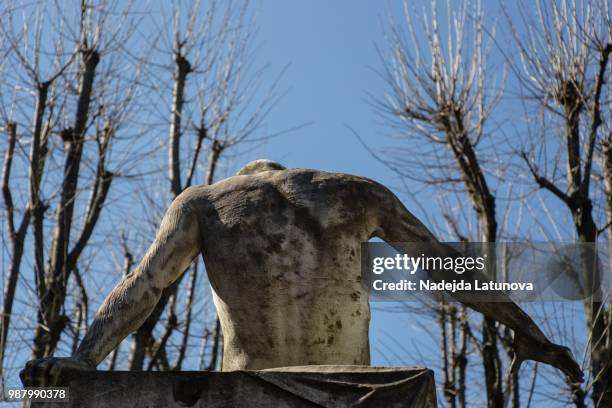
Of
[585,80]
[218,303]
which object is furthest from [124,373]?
[585,80]

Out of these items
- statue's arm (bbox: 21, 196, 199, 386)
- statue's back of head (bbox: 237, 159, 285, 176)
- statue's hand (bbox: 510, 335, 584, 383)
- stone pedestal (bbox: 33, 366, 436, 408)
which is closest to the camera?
stone pedestal (bbox: 33, 366, 436, 408)

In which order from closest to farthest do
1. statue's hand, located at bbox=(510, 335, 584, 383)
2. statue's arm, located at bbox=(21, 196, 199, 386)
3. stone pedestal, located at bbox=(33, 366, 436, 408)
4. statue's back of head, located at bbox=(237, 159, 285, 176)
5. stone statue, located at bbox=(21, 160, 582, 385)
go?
stone pedestal, located at bbox=(33, 366, 436, 408) < statue's arm, located at bbox=(21, 196, 199, 386) < statue's hand, located at bbox=(510, 335, 584, 383) < stone statue, located at bbox=(21, 160, 582, 385) < statue's back of head, located at bbox=(237, 159, 285, 176)

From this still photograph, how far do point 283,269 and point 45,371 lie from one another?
3.62ft

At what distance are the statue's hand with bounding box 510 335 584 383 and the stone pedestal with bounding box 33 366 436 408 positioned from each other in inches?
24.6

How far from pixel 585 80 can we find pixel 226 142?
14.2 ft

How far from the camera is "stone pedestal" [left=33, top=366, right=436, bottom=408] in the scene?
4.21 meters

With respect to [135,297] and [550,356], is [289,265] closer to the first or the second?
[135,297]

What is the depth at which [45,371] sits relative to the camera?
426cm

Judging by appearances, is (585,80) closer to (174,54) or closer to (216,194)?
(174,54)

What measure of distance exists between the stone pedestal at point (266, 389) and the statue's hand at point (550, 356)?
2.05 feet

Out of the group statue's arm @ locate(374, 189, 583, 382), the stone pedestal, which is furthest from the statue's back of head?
the stone pedestal

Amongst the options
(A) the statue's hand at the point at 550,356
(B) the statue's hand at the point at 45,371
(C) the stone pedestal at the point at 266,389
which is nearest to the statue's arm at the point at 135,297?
(B) the statue's hand at the point at 45,371

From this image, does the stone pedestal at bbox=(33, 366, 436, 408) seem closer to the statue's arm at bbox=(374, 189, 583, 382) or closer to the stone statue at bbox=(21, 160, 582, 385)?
the stone statue at bbox=(21, 160, 582, 385)

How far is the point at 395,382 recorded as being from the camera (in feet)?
13.9
